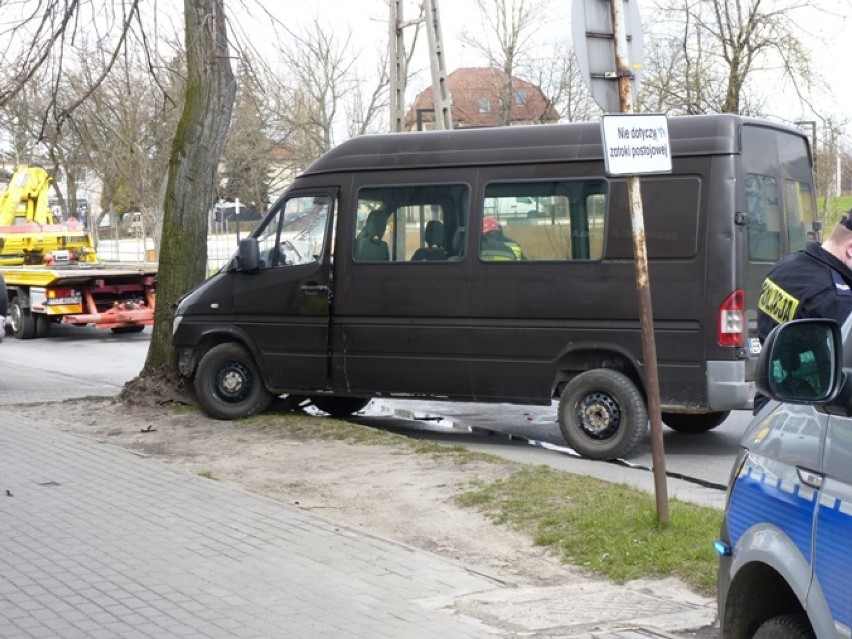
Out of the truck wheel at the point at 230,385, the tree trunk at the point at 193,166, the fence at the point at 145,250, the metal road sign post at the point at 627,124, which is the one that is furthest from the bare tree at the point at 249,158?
the metal road sign post at the point at 627,124

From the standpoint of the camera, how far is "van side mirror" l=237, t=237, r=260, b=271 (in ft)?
Result: 38.0

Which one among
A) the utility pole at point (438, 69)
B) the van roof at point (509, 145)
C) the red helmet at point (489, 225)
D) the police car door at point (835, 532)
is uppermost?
the utility pole at point (438, 69)

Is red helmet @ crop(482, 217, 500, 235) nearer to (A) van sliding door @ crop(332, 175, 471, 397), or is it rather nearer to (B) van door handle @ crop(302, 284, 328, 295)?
(A) van sliding door @ crop(332, 175, 471, 397)

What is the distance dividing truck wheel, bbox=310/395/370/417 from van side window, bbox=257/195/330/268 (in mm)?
1699

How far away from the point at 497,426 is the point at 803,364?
9.14m

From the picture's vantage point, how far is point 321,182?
11.5 m

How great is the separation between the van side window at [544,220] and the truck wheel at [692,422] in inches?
83.9

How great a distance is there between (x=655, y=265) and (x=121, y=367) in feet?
34.9

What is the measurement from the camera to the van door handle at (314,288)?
11.4 m

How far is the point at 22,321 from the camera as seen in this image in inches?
913

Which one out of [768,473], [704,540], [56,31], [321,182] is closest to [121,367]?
[56,31]

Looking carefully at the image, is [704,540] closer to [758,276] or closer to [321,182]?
[758,276]

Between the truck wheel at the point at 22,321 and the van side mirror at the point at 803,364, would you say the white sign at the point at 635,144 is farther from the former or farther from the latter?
the truck wheel at the point at 22,321

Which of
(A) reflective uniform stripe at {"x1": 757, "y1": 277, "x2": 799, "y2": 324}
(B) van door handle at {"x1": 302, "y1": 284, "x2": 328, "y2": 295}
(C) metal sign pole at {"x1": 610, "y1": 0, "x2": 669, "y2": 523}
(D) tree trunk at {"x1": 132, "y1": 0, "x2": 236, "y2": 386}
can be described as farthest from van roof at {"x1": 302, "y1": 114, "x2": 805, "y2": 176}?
(A) reflective uniform stripe at {"x1": 757, "y1": 277, "x2": 799, "y2": 324}
